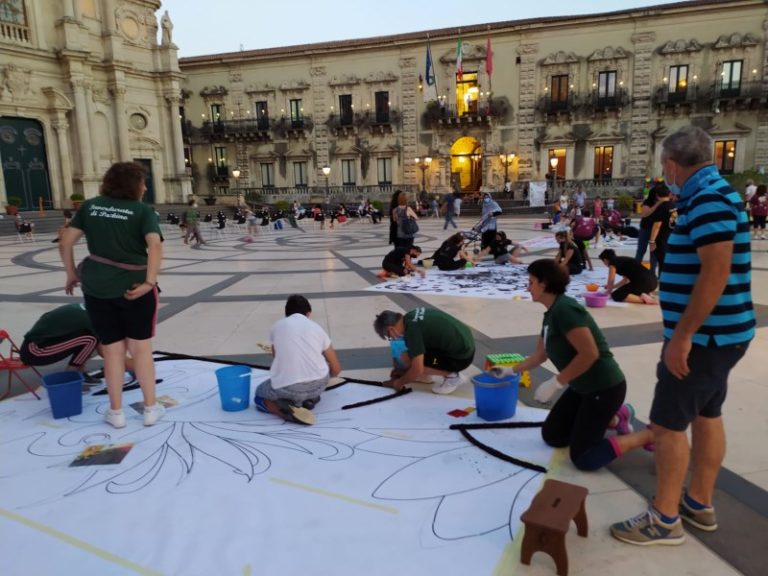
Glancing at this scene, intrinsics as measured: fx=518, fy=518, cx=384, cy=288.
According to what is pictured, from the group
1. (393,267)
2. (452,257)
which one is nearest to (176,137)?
(452,257)

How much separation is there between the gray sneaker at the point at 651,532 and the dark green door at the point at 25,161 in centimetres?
3256

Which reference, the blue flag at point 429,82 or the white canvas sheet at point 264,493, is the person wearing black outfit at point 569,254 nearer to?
the white canvas sheet at point 264,493

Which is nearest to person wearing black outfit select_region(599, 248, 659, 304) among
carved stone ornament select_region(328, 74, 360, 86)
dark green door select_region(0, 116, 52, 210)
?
dark green door select_region(0, 116, 52, 210)

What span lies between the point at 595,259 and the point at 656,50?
83.5ft

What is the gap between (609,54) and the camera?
30719 millimetres

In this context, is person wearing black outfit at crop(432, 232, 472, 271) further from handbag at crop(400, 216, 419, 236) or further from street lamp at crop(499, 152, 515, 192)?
street lamp at crop(499, 152, 515, 192)

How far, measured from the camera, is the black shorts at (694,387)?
6.91 feet

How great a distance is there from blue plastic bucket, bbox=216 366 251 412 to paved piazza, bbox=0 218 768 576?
1.11 meters

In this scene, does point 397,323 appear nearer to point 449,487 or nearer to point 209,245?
point 449,487

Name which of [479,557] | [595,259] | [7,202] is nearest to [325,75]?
[7,202]

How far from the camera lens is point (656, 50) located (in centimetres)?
3009

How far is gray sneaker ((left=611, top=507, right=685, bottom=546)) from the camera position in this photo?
2.25 m

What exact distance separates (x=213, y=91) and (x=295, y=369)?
39258mm

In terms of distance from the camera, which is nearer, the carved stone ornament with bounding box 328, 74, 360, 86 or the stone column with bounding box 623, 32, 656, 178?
the stone column with bounding box 623, 32, 656, 178
